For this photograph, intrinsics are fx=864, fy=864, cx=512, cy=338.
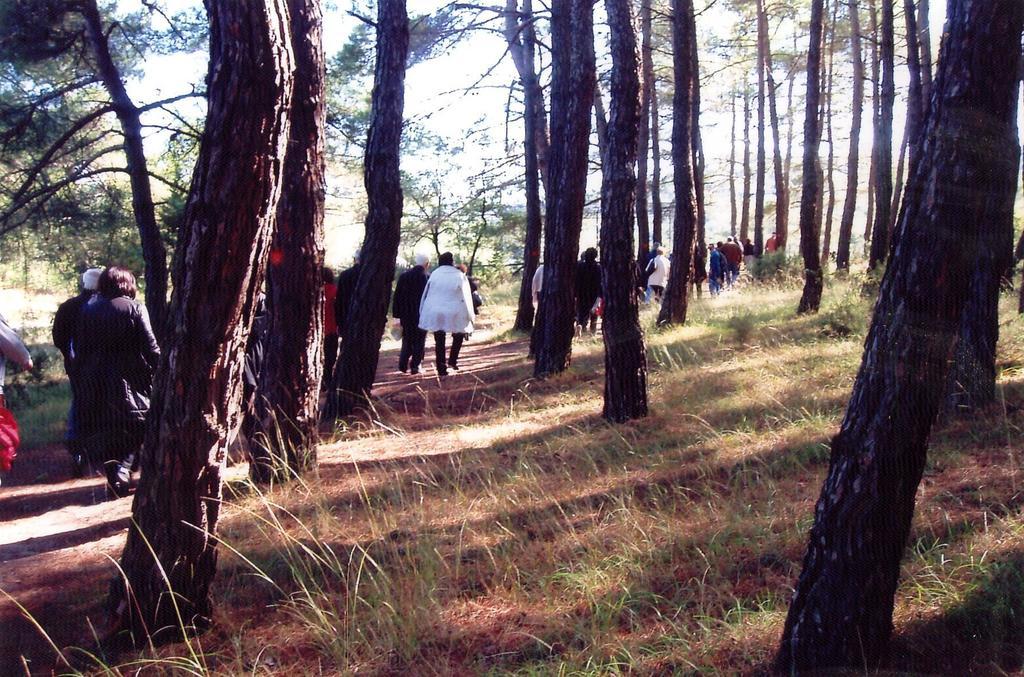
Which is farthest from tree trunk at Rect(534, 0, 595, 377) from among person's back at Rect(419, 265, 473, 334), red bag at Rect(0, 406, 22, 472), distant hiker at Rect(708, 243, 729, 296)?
distant hiker at Rect(708, 243, 729, 296)

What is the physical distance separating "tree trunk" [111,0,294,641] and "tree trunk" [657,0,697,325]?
33.7 feet

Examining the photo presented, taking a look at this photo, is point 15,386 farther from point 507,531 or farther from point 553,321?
point 507,531

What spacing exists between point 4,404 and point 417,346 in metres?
7.84

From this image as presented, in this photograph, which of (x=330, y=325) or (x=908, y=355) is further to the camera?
(x=330, y=325)

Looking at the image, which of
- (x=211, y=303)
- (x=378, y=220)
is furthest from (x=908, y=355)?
(x=378, y=220)

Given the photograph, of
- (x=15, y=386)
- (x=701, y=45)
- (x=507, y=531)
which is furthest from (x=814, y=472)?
(x=701, y=45)

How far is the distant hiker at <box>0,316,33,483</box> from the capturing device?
4805mm

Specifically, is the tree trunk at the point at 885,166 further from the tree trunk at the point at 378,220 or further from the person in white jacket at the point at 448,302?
the tree trunk at the point at 378,220

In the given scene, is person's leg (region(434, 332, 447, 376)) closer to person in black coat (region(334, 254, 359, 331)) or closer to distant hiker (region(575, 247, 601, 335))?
person in black coat (region(334, 254, 359, 331))

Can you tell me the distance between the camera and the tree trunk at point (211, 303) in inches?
150

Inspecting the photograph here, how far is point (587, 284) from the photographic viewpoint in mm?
14578

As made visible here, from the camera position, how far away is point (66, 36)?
13.0 metres

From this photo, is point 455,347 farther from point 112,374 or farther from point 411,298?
point 112,374

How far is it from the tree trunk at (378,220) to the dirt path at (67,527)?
0.48 m
